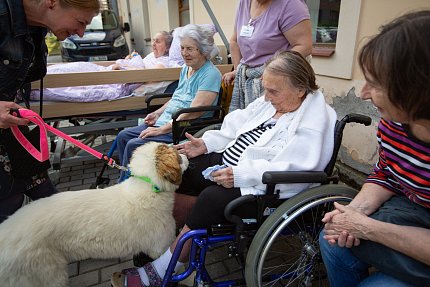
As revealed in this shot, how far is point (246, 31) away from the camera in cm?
254

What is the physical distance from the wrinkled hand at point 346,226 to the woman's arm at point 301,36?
1.36 meters

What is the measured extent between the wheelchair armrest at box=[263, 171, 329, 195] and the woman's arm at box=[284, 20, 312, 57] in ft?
3.68

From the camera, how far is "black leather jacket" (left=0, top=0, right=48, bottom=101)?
133cm

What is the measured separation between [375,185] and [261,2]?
5.59ft

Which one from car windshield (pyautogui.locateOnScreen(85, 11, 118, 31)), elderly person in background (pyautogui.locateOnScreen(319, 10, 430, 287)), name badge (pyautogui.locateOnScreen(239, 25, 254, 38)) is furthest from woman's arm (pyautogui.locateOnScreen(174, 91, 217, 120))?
car windshield (pyautogui.locateOnScreen(85, 11, 118, 31))

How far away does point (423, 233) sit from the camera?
44.1 inches

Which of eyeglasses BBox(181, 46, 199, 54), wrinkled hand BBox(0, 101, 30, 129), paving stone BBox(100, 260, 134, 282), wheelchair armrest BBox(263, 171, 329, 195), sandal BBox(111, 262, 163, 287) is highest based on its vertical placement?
eyeglasses BBox(181, 46, 199, 54)

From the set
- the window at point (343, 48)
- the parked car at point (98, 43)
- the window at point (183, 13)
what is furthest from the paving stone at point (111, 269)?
the parked car at point (98, 43)

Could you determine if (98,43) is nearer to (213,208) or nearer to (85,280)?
(85,280)

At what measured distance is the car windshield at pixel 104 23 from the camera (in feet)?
32.7

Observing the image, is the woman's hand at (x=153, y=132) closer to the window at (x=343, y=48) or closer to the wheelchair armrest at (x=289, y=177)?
the wheelchair armrest at (x=289, y=177)

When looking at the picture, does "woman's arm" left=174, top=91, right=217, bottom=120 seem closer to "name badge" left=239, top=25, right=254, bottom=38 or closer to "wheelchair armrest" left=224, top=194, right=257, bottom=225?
"name badge" left=239, top=25, right=254, bottom=38

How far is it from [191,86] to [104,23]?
8.74 meters

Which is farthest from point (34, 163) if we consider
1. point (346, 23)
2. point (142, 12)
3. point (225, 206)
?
point (142, 12)
